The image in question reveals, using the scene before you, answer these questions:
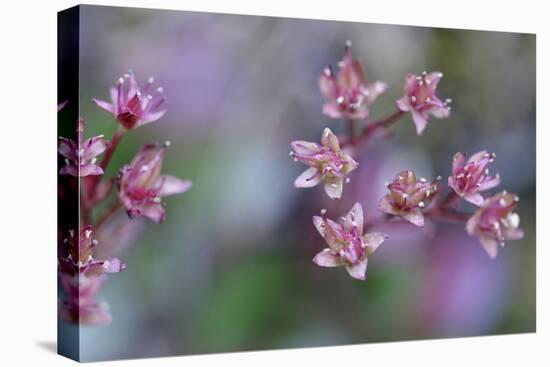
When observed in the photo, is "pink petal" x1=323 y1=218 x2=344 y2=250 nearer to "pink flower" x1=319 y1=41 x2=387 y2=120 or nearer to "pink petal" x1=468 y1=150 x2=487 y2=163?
"pink flower" x1=319 y1=41 x2=387 y2=120

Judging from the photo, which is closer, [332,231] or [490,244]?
[332,231]

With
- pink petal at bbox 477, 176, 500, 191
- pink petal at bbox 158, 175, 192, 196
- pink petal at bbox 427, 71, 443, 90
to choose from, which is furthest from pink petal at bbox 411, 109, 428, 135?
pink petal at bbox 158, 175, 192, 196

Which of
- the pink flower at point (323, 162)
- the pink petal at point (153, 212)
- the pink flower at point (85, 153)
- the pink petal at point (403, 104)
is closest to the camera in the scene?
the pink flower at point (85, 153)

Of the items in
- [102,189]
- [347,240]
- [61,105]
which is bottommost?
[347,240]

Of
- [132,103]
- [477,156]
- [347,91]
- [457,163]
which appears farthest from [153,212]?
[477,156]

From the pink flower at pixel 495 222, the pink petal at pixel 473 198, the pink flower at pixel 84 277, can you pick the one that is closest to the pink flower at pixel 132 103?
the pink flower at pixel 84 277

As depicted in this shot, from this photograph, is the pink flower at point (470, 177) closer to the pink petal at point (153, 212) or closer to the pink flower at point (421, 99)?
the pink flower at point (421, 99)

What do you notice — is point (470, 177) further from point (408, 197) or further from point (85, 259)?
point (85, 259)
